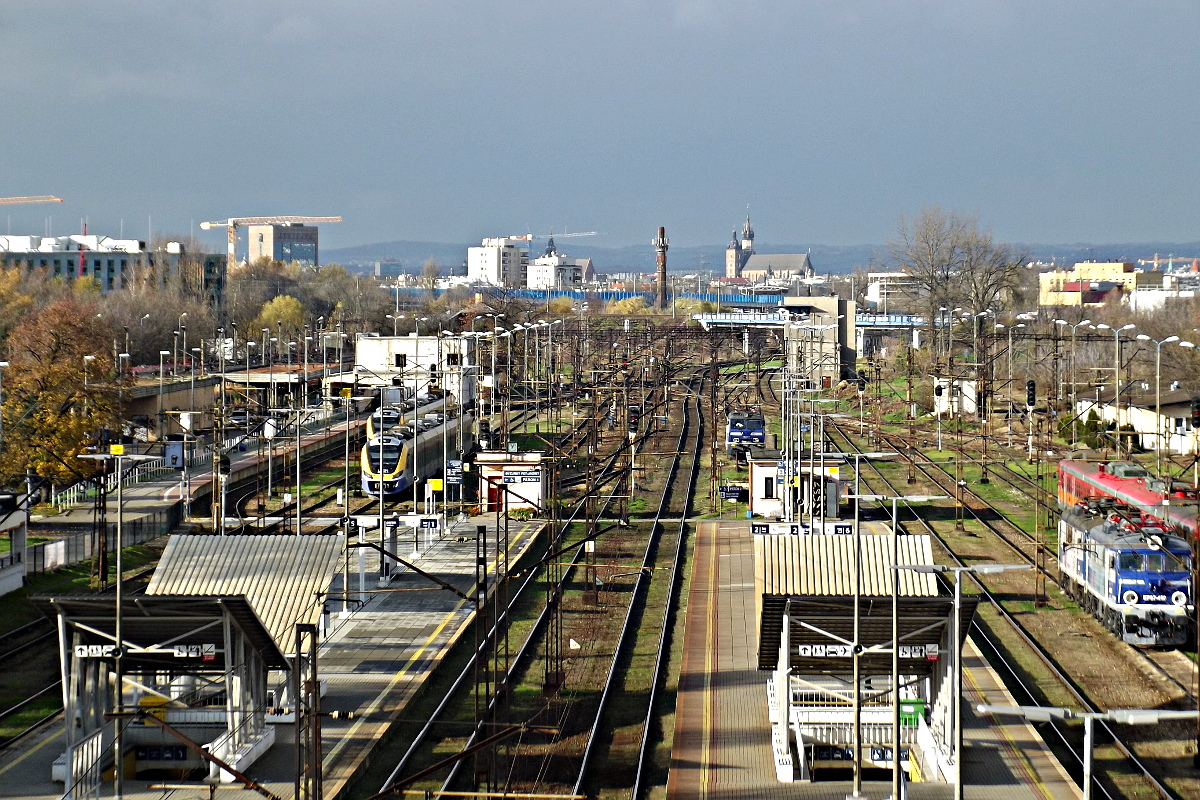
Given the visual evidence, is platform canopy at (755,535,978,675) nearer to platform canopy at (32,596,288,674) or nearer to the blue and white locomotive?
platform canopy at (32,596,288,674)

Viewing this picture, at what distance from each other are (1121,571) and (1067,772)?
815 centimetres

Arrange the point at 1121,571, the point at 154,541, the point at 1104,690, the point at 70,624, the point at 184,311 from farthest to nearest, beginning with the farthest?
the point at 184,311
the point at 154,541
the point at 1121,571
the point at 1104,690
the point at 70,624

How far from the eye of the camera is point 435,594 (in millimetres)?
30188

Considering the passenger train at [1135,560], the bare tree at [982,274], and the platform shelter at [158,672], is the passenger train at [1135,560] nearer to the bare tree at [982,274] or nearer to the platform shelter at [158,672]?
the platform shelter at [158,672]

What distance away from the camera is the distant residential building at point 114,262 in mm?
123438

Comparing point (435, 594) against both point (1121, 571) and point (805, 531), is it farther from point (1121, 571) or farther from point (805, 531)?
point (1121, 571)

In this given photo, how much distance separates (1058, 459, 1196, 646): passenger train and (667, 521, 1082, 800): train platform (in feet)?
10.7

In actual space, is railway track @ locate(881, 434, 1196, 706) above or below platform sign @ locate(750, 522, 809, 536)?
below

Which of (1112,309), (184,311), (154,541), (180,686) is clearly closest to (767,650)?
(180,686)

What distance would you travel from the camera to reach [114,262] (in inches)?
5536

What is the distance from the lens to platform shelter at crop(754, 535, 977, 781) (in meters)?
18.6

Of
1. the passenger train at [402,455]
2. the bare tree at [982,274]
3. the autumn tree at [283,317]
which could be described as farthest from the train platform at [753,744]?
the autumn tree at [283,317]

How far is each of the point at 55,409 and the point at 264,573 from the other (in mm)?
24991

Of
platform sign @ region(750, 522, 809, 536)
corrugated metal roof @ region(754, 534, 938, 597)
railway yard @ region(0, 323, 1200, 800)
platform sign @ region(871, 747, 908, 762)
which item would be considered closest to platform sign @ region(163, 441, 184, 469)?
railway yard @ region(0, 323, 1200, 800)
